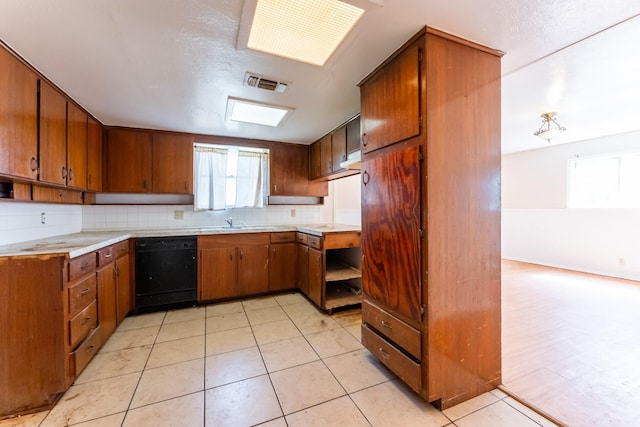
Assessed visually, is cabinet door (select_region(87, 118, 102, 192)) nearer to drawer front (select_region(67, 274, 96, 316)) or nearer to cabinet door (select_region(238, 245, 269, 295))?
drawer front (select_region(67, 274, 96, 316))

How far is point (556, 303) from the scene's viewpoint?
118 inches

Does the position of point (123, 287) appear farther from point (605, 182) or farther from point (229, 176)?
point (605, 182)

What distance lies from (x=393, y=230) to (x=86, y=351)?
2269 mm

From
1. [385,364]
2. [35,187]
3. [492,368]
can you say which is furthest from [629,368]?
[35,187]

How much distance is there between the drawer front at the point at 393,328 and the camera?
4.88ft

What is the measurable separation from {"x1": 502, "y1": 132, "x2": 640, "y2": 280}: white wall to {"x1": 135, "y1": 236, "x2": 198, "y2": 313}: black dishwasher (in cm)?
616

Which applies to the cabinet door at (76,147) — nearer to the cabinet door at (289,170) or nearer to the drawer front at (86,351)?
the drawer front at (86,351)

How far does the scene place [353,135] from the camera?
2.80m

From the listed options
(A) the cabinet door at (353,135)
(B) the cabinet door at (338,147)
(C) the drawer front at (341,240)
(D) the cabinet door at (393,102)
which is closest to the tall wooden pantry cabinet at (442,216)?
(D) the cabinet door at (393,102)

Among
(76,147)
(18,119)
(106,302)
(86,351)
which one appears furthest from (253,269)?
(18,119)

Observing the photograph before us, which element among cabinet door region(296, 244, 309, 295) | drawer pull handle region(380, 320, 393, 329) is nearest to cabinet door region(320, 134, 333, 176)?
cabinet door region(296, 244, 309, 295)

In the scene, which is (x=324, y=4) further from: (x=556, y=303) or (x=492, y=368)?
(x=556, y=303)

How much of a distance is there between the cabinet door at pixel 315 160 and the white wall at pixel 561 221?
450 cm

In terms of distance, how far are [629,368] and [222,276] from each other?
3.59 meters
